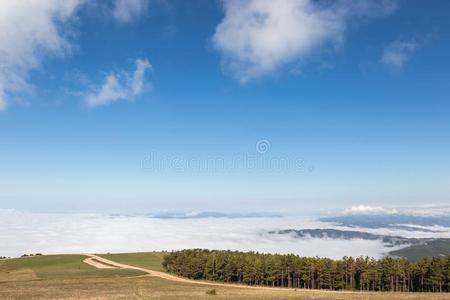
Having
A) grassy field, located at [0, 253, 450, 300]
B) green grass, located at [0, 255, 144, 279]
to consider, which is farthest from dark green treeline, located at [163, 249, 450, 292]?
green grass, located at [0, 255, 144, 279]

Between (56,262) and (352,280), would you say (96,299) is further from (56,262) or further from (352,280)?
(56,262)

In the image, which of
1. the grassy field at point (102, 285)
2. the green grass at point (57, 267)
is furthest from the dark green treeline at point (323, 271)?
the green grass at point (57, 267)

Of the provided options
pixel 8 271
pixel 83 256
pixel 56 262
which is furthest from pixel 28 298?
pixel 83 256

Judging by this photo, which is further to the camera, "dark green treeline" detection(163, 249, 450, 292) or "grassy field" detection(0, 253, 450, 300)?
"dark green treeline" detection(163, 249, 450, 292)

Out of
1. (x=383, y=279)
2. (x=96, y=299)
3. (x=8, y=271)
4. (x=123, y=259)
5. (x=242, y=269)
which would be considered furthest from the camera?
(x=123, y=259)

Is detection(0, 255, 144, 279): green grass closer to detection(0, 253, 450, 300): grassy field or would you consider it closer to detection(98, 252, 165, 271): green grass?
detection(0, 253, 450, 300): grassy field

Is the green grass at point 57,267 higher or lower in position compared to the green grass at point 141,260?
higher

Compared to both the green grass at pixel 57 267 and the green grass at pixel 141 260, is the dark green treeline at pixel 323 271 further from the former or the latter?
the green grass at pixel 57 267

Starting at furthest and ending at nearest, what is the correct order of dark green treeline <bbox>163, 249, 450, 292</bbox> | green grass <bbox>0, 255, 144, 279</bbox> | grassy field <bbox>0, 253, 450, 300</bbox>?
green grass <bbox>0, 255, 144, 279</bbox>, dark green treeline <bbox>163, 249, 450, 292</bbox>, grassy field <bbox>0, 253, 450, 300</bbox>
